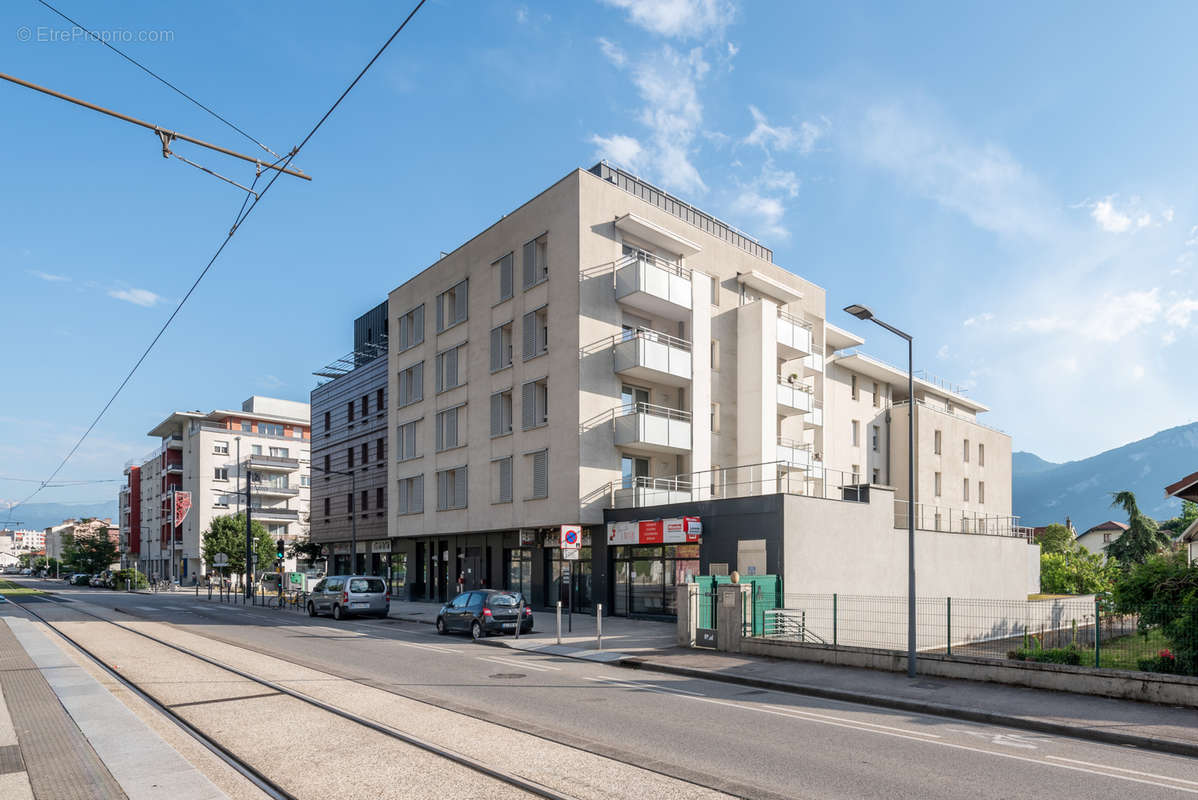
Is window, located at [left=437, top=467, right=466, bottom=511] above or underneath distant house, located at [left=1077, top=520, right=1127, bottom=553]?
above

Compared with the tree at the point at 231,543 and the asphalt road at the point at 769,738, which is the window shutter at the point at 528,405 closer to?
the asphalt road at the point at 769,738

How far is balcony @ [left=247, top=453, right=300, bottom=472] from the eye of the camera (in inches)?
3319

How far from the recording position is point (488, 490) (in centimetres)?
3456

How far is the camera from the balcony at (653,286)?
30.0 m

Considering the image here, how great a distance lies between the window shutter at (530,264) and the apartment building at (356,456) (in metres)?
A: 16.4

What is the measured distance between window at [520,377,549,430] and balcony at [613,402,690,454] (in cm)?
307

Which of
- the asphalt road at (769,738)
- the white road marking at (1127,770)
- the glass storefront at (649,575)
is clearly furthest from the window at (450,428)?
the white road marking at (1127,770)

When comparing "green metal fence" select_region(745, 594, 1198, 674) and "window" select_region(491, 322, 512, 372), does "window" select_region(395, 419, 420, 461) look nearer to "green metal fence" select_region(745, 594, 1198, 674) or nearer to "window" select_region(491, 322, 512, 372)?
"window" select_region(491, 322, 512, 372)

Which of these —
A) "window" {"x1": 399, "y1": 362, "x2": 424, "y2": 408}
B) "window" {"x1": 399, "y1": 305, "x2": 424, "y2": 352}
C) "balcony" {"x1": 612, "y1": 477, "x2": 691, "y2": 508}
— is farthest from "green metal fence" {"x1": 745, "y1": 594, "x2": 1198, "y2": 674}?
"window" {"x1": 399, "y1": 305, "x2": 424, "y2": 352}

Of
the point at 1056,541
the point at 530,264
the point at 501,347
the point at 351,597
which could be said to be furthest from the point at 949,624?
the point at 1056,541

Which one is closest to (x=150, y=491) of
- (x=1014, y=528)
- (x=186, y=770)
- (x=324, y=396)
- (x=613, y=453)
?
(x=324, y=396)

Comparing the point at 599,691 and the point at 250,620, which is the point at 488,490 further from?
the point at 599,691

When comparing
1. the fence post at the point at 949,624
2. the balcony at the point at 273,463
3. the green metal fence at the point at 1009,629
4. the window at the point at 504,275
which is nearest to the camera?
the green metal fence at the point at 1009,629

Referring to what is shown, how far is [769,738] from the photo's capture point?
9945 millimetres
